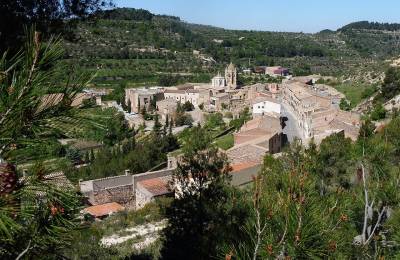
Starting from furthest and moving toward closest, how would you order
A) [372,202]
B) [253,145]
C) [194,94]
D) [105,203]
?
[194,94], [253,145], [105,203], [372,202]

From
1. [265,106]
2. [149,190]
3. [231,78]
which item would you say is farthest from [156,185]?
[231,78]

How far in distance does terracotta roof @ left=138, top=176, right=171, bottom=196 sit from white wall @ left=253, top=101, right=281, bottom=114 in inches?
910

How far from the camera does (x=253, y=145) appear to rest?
25.2 meters

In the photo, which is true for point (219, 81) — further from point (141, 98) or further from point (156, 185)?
point (156, 185)

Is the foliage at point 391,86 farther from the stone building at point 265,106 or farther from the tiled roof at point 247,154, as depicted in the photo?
the tiled roof at point 247,154

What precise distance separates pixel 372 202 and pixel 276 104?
3807 centimetres

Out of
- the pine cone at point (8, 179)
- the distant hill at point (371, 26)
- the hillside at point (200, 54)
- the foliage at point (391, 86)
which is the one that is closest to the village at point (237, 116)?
the pine cone at point (8, 179)

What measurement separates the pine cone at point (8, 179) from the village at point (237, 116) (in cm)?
45

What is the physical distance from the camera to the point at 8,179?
1980mm

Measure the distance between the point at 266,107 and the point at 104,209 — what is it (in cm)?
2640

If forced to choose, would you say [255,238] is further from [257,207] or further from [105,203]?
[105,203]

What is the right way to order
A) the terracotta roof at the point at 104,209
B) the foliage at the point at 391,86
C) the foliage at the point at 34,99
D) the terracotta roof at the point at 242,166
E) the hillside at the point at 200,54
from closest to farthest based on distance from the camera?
the foliage at the point at 34,99
the terracotta roof at the point at 104,209
the terracotta roof at the point at 242,166
the foliage at the point at 391,86
the hillside at the point at 200,54

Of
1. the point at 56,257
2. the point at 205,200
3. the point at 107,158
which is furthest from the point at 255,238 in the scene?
the point at 107,158

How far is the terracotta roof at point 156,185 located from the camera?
1929cm
